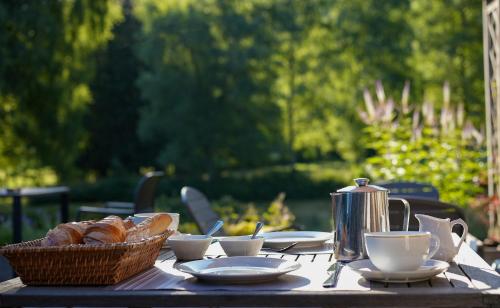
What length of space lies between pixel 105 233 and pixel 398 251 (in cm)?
69

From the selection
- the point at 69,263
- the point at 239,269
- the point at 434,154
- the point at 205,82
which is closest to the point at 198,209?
the point at 239,269

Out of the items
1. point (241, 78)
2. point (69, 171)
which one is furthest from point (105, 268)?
point (241, 78)

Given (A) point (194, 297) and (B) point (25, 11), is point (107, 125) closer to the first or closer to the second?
(B) point (25, 11)

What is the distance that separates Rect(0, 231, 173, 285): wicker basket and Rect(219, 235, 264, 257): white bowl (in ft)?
1.40

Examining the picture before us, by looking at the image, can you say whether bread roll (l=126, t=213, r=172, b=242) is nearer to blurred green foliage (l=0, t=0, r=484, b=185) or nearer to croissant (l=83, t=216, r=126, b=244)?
croissant (l=83, t=216, r=126, b=244)

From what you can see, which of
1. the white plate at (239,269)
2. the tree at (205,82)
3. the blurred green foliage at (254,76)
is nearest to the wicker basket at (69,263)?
the white plate at (239,269)

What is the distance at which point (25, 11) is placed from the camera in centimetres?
1221

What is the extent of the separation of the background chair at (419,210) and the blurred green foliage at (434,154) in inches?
110

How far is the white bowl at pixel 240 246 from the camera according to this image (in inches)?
88.5

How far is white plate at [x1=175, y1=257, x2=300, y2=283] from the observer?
181 centimetres

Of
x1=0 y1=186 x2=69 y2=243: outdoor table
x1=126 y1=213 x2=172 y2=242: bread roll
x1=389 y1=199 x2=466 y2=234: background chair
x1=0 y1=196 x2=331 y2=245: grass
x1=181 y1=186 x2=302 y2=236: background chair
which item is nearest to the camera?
x1=126 y1=213 x2=172 y2=242: bread roll

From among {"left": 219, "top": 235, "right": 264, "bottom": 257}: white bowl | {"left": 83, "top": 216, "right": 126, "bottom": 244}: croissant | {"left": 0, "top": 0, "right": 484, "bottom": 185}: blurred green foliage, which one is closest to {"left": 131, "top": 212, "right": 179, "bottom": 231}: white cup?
{"left": 219, "top": 235, "right": 264, "bottom": 257}: white bowl

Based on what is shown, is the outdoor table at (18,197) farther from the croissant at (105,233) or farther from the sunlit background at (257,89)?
the sunlit background at (257,89)

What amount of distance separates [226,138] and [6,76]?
9.82 meters
